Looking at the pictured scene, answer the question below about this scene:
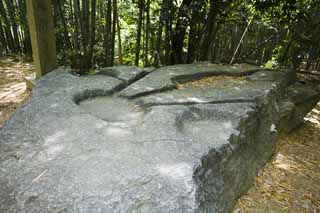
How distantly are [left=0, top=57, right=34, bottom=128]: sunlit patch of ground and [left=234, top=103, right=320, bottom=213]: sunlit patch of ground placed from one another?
2.73 metres

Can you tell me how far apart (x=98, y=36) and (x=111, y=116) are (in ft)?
15.7

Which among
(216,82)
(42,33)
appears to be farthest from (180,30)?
(42,33)

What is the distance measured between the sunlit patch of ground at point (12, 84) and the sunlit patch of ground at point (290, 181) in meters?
2.73

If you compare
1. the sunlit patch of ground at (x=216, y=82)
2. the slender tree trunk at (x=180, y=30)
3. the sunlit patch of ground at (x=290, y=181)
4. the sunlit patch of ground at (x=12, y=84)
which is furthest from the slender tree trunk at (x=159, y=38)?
the sunlit patch of ground at (x=290, y=181)

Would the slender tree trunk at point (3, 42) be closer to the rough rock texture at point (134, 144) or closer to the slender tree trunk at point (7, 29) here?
the slender tree trunk at point (7, 29)

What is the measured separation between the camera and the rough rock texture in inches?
39.4

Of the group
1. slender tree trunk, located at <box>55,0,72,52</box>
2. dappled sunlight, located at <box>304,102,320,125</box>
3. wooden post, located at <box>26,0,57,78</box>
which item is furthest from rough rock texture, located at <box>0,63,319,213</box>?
slender tree trunk, located at <box>55,0,72,52</box>

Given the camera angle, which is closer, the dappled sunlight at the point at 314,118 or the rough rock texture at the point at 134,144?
the rough rock texture at the point at 134,144

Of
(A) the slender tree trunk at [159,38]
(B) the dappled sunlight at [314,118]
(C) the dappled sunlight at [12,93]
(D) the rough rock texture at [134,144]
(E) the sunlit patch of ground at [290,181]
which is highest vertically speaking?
(A) the slender tree trunk at [159,38]

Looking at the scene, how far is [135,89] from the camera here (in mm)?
2270

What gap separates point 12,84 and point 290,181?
416cm

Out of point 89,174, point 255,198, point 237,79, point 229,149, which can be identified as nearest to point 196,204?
point 89,174

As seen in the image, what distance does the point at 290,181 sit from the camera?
7.38ft

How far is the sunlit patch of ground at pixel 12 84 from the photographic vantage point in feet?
9.95
